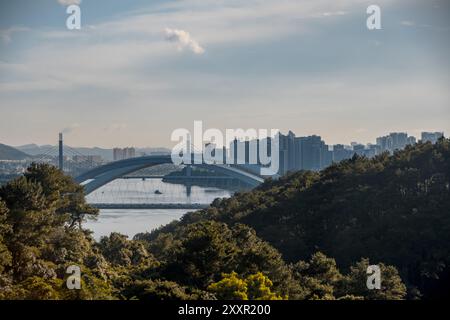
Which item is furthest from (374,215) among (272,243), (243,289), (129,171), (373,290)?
(129,171)

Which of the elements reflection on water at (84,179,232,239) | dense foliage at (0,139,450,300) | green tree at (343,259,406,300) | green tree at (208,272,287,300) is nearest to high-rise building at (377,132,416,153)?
reflection on water at (84,179,232,239)

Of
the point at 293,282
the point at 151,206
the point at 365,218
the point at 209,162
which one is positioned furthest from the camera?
the point at 209,162

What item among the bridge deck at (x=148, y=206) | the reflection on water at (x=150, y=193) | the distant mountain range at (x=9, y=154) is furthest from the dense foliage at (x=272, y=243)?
the distant mountain range at (x=9, y=154)

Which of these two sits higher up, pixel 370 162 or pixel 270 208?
pixel 370 162

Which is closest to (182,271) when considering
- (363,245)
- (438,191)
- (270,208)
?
(363,245)

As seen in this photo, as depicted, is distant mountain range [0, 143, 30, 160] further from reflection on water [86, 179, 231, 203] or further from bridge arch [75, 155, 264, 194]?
reflection on water [86, 179, 231, 203]

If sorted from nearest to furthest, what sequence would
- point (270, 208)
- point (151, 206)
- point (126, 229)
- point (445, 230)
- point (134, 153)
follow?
point (445, 230) < point (270, 208) < point (126, 229) < point (151, 206) < point (134, 153)

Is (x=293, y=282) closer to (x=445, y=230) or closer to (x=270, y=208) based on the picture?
(x=445, y=230)

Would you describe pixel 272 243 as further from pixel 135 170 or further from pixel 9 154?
pixel 135 170
